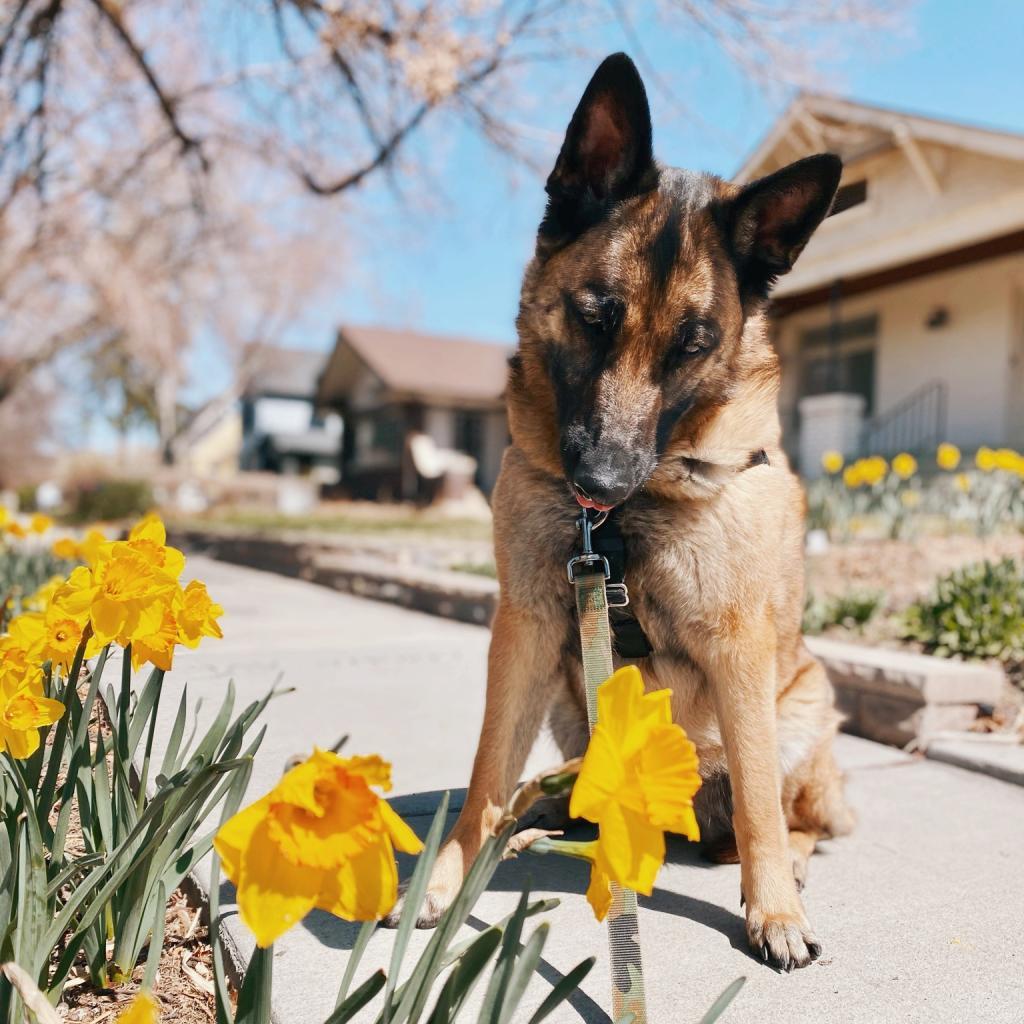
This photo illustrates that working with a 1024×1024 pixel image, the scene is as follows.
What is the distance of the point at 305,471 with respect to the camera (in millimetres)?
45469

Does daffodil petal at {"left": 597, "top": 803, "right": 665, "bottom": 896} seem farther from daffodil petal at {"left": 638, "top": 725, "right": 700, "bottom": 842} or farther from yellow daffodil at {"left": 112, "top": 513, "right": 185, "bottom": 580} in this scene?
yellow daffodil at {"left": 112, "top": 513, "right": 185, "bottom": 580}

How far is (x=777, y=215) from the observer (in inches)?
85.6

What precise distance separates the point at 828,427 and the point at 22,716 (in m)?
14.0

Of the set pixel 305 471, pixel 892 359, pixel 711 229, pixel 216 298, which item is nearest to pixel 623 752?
pixel 711 229

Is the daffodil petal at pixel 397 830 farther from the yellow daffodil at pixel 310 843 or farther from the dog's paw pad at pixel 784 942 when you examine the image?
the dog's paw pad at pixel 784 942

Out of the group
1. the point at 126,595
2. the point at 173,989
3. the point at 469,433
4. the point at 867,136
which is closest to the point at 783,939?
the point at 173,989

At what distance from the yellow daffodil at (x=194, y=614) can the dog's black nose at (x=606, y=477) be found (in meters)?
0.74

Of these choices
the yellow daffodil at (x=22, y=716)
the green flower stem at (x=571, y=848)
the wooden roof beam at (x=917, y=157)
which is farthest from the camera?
the wooden roof beam at (x=917, y=157)

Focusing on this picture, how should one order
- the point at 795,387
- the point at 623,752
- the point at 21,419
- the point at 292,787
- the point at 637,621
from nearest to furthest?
the point at 292,787 → the point at 623,752 → the point at 637,621 → the point at 795,387 → the point at 21,419

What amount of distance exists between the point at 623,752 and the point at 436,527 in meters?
13.9

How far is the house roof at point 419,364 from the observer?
2759 cm

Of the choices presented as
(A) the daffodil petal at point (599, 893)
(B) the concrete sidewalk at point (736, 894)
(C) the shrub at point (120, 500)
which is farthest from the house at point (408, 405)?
(A) the daffodil petal at point (599, 893)

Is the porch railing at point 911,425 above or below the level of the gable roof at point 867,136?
below

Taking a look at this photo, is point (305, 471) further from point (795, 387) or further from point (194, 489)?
point (795, 387)
